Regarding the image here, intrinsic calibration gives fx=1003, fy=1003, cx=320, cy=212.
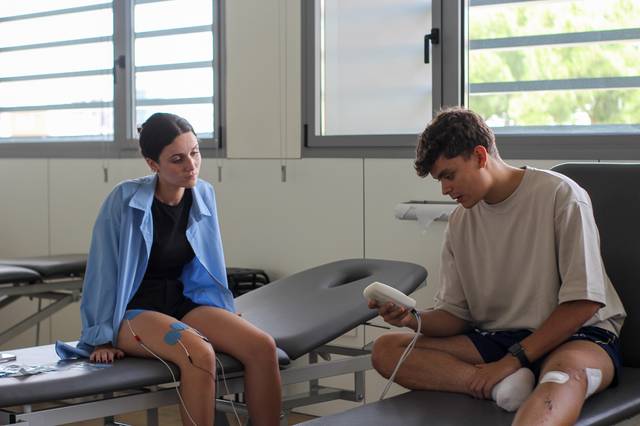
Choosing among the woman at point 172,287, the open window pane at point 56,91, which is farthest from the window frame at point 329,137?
the open window pane at point 56,91

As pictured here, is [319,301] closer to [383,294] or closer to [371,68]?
[383,294]

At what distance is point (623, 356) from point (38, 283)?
2.30m

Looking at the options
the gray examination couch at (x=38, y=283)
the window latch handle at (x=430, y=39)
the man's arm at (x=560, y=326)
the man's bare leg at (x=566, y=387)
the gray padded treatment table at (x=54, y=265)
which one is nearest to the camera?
the man's bare leg at (x=566, y=387)

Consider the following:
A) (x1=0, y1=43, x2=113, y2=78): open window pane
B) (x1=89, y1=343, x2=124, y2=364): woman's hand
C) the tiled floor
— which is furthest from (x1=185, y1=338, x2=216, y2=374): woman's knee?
(x1=0, y1=43, x2=113, y2=78): open window pane

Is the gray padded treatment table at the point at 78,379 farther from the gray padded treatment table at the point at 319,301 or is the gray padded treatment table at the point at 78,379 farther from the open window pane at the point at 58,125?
the open window pane at the point at 58,125

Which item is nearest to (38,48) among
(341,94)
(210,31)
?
(210,31)

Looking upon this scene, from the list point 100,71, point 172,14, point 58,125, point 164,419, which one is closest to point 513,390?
point 164,419

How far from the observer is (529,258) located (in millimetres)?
2248

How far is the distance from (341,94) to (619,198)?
5.22 feet

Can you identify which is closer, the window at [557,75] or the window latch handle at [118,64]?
the window at [557,75]

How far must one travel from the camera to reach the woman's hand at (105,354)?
8.02 feet

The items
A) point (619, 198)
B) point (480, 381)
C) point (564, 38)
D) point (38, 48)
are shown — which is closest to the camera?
point (480, 381)

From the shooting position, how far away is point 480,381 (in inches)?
84.3

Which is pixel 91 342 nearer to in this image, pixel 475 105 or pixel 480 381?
pixel 480 381
